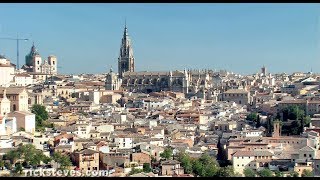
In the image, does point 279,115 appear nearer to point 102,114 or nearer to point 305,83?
point 102,114

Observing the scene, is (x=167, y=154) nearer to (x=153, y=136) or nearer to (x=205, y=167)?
(x=205, y=167)

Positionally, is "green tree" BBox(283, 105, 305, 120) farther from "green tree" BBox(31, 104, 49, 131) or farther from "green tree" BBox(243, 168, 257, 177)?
"green tree" BBox(243, 168, 257, 177)

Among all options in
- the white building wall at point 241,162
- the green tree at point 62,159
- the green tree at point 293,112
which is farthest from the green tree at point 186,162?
the green tree at point 293,112

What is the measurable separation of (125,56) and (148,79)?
150 centimetres

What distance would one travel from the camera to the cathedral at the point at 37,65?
19.5 metres

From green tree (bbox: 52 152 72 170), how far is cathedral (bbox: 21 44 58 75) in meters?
12.7

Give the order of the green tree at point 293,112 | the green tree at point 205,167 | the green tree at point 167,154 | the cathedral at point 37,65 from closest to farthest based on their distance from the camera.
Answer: the green tree at point 205,167 → the green tree at point 167,154 → the green tree at point 293,112 → the cathedral at point 37,65

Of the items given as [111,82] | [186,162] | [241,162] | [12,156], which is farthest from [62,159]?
[111,82]

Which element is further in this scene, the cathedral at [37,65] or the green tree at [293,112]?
the cathedral at [37,65]

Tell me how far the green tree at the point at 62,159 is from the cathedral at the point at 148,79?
37.0 feet

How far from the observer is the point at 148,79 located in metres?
19.3

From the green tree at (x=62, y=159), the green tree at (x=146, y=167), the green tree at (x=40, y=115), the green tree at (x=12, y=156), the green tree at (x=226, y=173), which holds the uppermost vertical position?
the green tree at (x=40, y=115)

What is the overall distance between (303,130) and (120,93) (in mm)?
7415

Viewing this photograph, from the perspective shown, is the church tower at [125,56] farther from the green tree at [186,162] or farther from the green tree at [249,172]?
the green tree at [249,172]
